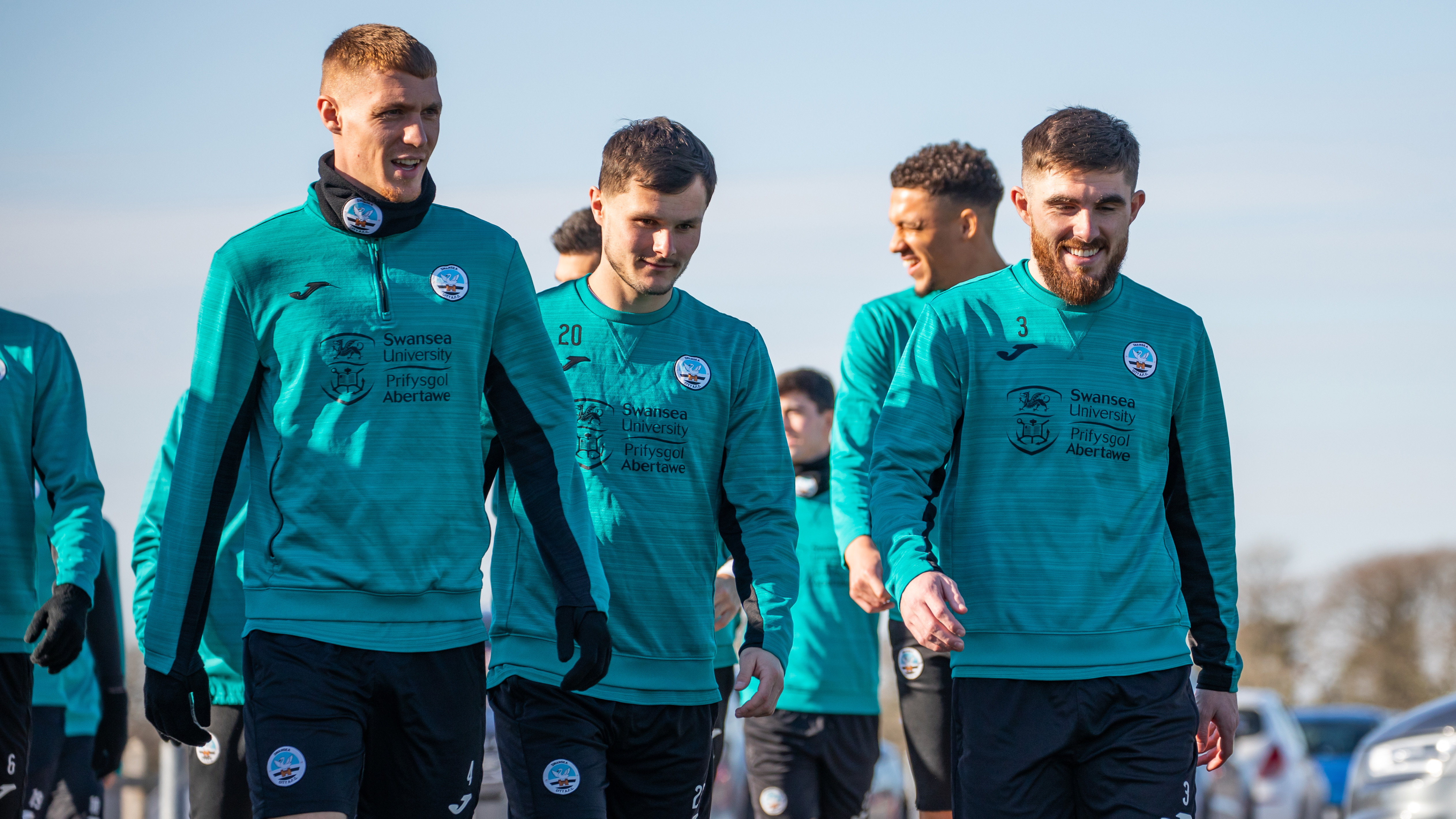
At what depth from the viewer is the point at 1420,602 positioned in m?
55.0

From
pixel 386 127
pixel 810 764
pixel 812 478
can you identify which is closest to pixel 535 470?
pixel 386 127

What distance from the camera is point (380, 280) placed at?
14.1ft

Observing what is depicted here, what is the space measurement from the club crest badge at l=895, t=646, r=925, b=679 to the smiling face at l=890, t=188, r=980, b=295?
1.54m

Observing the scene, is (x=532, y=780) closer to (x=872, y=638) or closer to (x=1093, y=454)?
(x=1093, y=454)

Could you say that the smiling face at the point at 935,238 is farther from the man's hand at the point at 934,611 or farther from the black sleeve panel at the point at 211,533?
the black sleeve panel at the point at 211,533

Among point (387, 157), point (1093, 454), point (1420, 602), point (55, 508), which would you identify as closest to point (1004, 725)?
point (1093, 454)

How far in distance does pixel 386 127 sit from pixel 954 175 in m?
3.37

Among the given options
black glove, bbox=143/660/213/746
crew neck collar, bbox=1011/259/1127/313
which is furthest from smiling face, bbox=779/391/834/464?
black glove, bbox=143/660/213/746

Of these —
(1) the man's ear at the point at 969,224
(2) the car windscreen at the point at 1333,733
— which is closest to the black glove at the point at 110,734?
(1) the man's ear at the point at 969,224

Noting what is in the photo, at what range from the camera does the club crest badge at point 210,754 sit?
19.8 ft

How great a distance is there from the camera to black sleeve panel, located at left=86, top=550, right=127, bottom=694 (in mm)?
7574

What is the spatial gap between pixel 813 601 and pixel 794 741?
673 millimetres

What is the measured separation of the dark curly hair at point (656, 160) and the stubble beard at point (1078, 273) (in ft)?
3.54

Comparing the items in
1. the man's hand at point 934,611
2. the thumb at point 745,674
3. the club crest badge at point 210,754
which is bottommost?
the club crest badge at point 210,754
